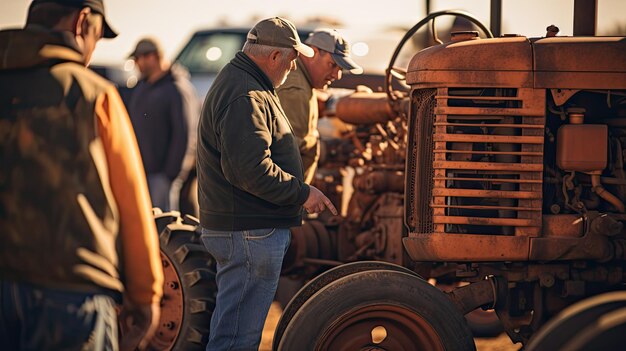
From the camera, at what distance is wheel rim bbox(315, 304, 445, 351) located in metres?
5.50

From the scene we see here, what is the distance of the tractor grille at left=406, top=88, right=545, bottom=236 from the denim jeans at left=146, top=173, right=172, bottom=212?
4.72 meters

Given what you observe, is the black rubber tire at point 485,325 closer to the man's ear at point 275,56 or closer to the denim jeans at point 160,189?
the denim jeans at point 160,189

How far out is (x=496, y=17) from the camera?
22.4 ft

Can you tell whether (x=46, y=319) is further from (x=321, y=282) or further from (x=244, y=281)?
(x=321, y=282)

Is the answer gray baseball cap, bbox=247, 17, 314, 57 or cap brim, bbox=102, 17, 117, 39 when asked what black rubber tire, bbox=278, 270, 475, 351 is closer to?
gray baseball cap, bbox=247, 17, 314, 57

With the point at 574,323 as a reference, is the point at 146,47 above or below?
above

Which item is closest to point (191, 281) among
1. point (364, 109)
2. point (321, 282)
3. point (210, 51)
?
point (321, 282)

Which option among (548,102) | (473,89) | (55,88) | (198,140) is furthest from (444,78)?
(55,88)

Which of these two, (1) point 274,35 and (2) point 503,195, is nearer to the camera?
(1) point 274,35

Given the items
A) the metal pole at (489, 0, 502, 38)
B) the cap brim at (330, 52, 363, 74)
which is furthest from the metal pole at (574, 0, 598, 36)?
the cap brim at (330, 52, 363, 74)

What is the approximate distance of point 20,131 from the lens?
141 inches

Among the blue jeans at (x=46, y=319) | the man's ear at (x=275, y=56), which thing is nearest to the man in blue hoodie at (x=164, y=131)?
the man's ear at (x=275, y=56)

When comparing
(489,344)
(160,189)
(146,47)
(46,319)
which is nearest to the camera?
(46,319)

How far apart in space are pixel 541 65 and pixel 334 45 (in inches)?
70.4
